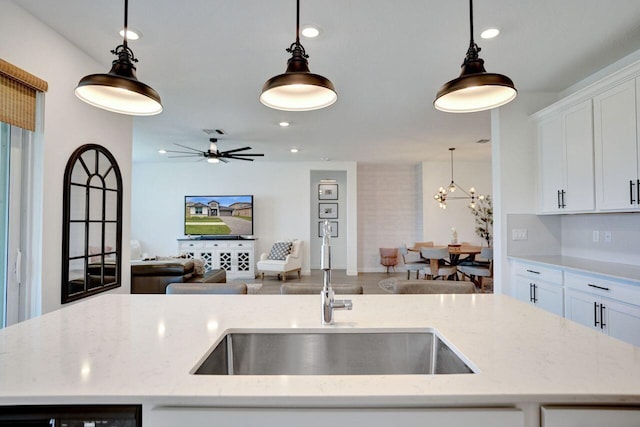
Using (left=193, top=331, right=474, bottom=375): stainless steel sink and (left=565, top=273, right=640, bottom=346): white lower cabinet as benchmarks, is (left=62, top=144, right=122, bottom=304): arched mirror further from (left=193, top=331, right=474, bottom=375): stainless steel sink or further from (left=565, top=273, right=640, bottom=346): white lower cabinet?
(left=565, top=273, right=640, bottom=346): white lower cabinet

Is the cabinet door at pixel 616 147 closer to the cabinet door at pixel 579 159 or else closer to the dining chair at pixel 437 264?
the cabinet door at pixel 579 159

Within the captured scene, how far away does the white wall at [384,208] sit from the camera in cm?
814

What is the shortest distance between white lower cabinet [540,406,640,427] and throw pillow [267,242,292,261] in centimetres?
642

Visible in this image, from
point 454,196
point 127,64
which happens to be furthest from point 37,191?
point 454,196

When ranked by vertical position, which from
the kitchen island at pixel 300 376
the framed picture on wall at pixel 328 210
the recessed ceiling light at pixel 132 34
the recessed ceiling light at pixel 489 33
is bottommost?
the kitchen island at pixel 300 376

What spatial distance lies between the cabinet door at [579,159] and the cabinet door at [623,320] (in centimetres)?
93

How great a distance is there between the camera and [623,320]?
2213mm

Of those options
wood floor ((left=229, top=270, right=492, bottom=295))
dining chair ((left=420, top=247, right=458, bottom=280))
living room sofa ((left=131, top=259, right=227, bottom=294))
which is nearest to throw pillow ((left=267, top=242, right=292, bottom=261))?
wood floor ((left=229, top=270, right=492, bottom=295))

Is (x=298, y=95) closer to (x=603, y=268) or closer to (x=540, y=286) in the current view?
(x=603, y=268)

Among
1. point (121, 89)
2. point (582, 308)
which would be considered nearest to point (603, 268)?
point (582, 308)

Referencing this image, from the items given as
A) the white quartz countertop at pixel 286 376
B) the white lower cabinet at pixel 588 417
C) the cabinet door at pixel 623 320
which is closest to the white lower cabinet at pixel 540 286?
the cabinet door at pixel 623 320

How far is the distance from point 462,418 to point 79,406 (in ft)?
2.81

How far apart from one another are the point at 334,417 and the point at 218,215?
23.6 feet

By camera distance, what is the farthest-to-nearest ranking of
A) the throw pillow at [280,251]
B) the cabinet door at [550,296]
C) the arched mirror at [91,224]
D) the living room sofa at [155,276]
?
the throw pillow at [280,251], the living room sofa at [155,276], the cabinet door at [550,296], the arched mirror at [91,224]
